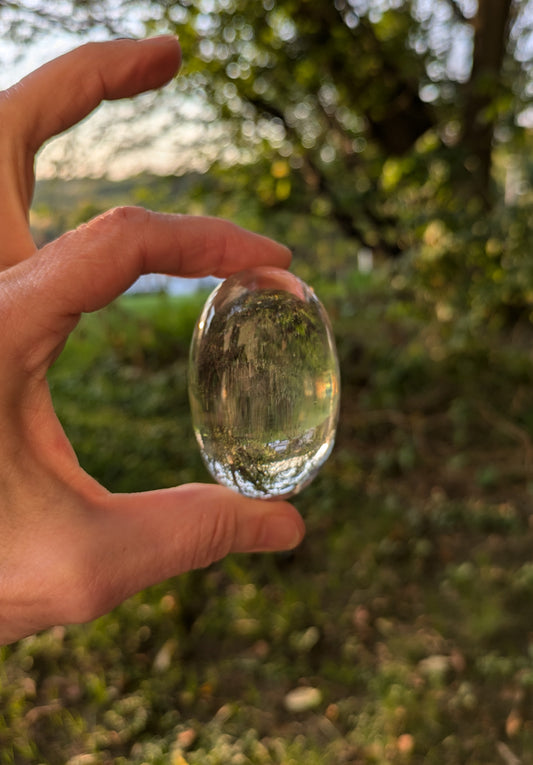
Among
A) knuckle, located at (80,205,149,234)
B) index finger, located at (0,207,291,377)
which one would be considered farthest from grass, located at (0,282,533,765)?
knuckle, located at (80,205,149,234)

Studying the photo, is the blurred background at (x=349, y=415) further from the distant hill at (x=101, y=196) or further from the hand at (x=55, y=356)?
the hand at (x=55, y=356)

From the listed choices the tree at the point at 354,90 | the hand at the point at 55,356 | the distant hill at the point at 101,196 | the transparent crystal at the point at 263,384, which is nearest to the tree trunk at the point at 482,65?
the tree at the point at 354,90

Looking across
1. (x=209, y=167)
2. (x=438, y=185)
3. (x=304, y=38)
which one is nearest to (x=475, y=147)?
(x=438, y=185)

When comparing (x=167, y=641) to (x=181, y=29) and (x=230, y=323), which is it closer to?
(x=230, y=323)

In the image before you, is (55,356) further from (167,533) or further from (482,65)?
(482,65)

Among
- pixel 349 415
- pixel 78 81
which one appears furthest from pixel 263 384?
pixel 349 415
